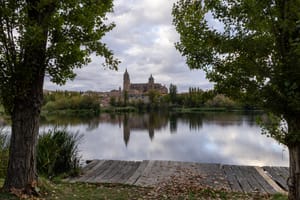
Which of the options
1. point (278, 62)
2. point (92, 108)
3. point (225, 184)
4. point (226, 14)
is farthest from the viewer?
point (92, 108)

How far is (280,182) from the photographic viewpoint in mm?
6617

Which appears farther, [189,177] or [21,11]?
[189,177]

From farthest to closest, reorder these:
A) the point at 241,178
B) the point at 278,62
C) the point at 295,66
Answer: the point at 241,178 → the point at 278,62 → the point at 295,66

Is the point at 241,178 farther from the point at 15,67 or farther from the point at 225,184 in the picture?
the point at 15,67

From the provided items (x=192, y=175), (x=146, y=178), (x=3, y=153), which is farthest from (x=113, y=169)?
(x=3, y=153)

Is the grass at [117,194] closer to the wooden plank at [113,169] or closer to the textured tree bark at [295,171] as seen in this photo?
the wooden plank at [113,169]

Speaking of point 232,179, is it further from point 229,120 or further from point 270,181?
point 229,120

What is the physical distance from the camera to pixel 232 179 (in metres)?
6.72

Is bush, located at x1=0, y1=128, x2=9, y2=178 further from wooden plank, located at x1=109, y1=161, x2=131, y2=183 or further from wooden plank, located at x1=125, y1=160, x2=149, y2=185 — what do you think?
wooden plank, located at x1=125, y1=160, x2=149, y2=185

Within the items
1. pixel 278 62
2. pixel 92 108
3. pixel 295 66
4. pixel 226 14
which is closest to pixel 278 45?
pixel 278 62

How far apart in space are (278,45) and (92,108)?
55554 millimetres

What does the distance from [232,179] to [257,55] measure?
4017 millimetres

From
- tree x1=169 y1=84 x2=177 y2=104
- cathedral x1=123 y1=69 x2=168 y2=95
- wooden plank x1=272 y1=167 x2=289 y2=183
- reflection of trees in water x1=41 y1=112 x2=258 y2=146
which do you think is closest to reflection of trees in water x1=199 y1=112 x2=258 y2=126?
reflection of trees in water x1=41 y1=112 x2=258 y2=146

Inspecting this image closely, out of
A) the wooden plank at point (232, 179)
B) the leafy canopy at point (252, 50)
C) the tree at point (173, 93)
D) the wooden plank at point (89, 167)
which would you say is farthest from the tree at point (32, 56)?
the tree at point (173, 93)
